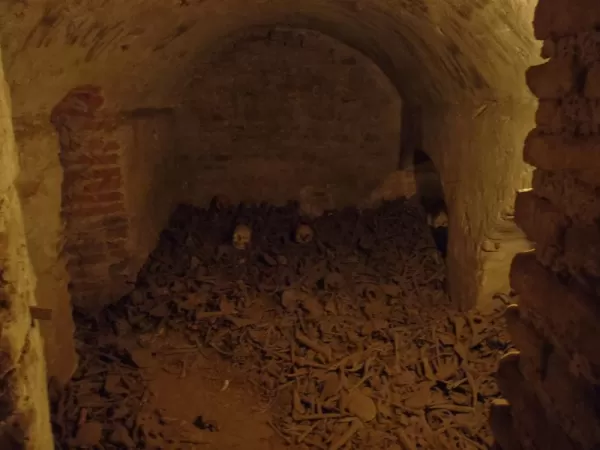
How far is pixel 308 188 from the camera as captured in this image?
593cm

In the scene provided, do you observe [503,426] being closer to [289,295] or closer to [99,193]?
[289,295]

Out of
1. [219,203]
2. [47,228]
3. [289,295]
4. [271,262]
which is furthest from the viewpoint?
[219,203]

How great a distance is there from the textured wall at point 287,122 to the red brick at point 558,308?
4.27 metres

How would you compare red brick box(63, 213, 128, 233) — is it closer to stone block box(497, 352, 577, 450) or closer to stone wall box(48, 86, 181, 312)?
stone wall box(48, 86, 181, 312)

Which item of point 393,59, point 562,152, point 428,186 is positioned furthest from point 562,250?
point 428,186

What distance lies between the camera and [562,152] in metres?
1.39

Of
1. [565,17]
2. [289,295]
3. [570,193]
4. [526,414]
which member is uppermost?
[565,17]

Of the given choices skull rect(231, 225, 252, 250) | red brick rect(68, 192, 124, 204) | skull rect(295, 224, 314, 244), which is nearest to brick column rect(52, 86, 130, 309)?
red brick rect(68, 192, 124, 204)

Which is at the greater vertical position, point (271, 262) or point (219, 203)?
point (219, 203)

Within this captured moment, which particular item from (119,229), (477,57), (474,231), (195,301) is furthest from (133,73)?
(474,231)

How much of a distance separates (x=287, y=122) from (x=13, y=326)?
14.4ft

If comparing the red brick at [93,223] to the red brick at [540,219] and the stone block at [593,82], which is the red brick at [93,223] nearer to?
the red brick at [540,219]

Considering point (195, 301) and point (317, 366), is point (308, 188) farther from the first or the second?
point (317, 366)

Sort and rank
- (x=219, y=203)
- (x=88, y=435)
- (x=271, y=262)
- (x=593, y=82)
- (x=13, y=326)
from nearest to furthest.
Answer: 1. (x=593, y=82)
2. (x=13, y=326)
3. (x=88, y=435)
4. (x=271, y=262)
5. (x=219, y=203)
